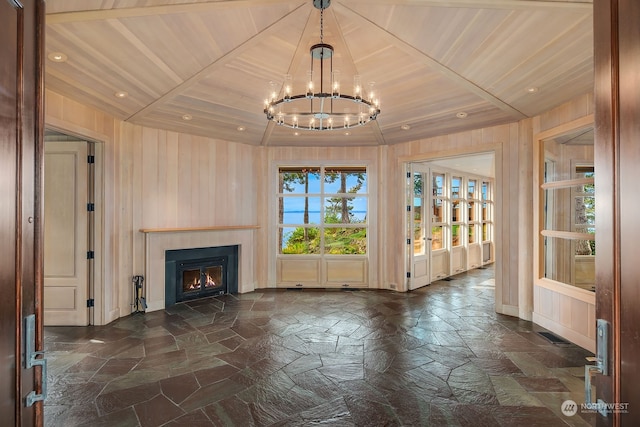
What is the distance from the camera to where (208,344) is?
369 cm

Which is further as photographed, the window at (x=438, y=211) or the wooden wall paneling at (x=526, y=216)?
the window at (x=438, y=211)

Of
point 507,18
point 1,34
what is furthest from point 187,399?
point 507,18

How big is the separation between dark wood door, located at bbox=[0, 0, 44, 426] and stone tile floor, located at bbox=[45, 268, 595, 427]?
1718mm

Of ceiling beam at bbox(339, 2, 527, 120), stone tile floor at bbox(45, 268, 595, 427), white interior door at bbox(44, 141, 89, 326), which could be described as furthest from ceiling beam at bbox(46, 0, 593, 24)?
stone tile floor at bbox(45, 268, 595, 427)

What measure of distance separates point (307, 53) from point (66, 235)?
3.92 m

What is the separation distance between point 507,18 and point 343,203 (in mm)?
4297

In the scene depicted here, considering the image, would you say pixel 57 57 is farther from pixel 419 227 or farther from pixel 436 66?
pixel 419 227

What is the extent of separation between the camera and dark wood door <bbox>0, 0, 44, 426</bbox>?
0.91 metres

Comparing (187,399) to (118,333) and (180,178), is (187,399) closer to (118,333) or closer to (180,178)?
(118,333)

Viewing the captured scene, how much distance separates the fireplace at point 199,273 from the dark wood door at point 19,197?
14.3ft

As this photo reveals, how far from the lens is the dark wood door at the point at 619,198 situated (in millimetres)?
868

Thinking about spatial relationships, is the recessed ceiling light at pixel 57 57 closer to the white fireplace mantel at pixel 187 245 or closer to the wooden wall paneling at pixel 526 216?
the white fireplace mantel at pixel 187 245

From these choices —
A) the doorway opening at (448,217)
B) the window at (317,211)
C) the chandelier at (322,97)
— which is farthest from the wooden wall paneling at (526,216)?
the window at (317,211)

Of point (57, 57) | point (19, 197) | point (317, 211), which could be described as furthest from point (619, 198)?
point (317, 211)
